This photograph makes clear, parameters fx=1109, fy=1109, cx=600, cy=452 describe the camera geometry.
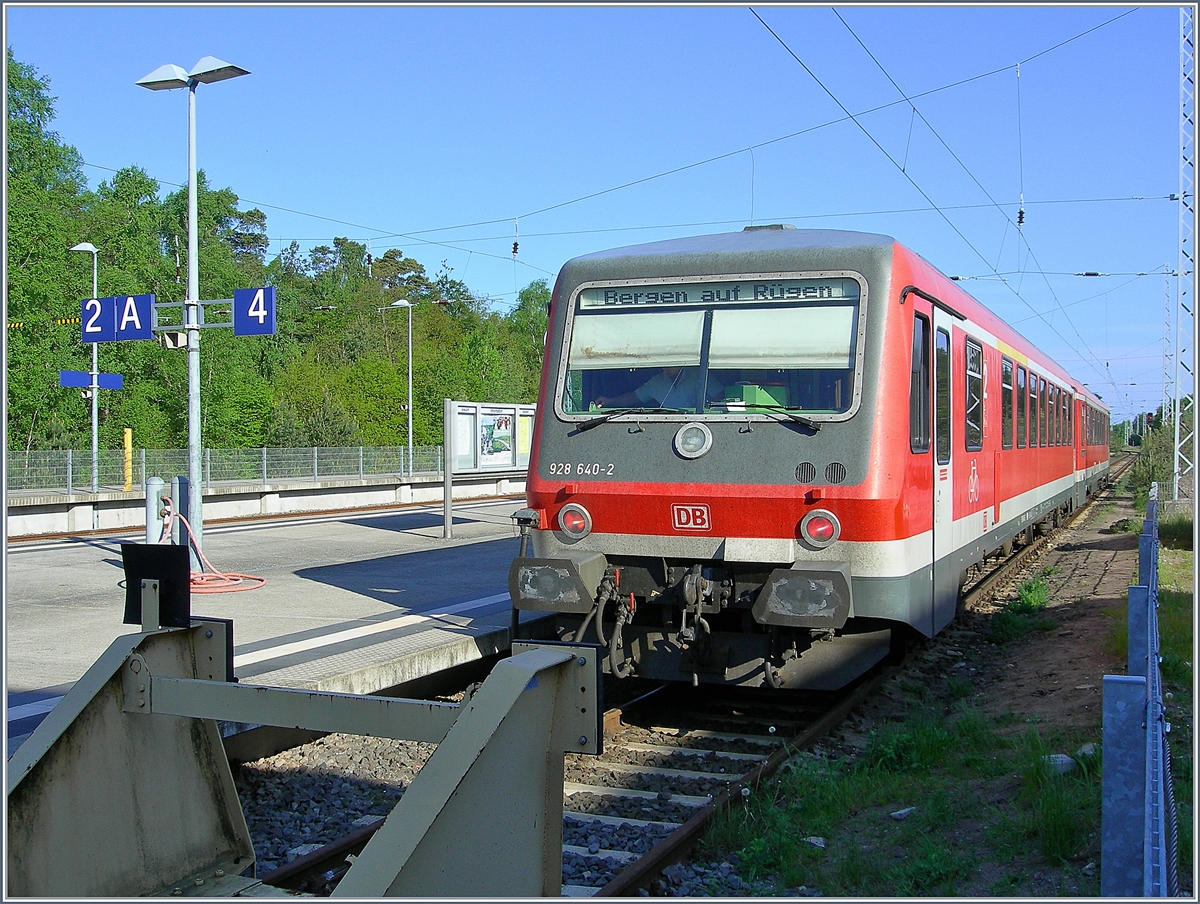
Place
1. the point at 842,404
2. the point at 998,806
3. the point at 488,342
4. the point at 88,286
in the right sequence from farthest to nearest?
1. the point at 488,342
2. the point at 88,286
3. the point at 842,404
4. the point at 998,806

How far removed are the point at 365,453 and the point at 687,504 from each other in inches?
931

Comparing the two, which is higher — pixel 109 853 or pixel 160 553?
pixel 160 553

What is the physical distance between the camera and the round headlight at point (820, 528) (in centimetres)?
684

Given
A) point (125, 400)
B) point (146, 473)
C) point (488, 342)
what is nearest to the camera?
point (146, 473)

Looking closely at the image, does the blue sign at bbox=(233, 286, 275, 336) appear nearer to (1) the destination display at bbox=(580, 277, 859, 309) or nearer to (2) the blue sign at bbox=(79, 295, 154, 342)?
(2) the blue sign at bbox=(79, 295, 154, 342)

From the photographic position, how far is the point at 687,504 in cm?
718

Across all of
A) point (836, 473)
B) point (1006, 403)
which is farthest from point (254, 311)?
point (836, 473)

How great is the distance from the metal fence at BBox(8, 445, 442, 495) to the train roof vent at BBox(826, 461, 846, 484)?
57.0 feet

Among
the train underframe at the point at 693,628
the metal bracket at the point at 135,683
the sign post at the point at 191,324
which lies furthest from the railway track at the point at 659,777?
the sign post at the point at 191,324

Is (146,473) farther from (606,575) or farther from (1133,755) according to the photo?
(1133,755)

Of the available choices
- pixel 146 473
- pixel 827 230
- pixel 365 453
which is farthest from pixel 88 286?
pixel 827 230

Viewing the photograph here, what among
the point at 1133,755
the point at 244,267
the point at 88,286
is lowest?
the point at 1133,755

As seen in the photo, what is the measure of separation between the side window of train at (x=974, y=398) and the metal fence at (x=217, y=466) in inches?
657

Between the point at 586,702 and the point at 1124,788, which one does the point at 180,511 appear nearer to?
the point at 586,702
